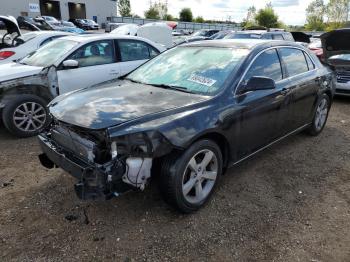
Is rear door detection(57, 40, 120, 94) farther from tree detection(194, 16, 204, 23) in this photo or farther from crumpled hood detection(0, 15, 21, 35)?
tree detection(194, 16, 204, 23)

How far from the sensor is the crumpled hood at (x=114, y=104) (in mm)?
2949

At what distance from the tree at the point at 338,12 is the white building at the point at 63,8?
36.9m

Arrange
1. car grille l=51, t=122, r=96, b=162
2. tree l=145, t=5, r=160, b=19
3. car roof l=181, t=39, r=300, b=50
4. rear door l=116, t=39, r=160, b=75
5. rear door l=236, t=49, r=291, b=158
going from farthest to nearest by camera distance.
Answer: tree l=145, t=5, r=160, b=19
rear door l=116, t=39, r=160, b=75
car roof l=181, t=39, r=300, b=50
rear door l=236, t=49, r=291, b=158
car grille l=51, t=122, r=96, b=162

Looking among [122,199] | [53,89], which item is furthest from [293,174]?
[53,89]

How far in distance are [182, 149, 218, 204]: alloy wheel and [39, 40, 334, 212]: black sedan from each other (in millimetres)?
10

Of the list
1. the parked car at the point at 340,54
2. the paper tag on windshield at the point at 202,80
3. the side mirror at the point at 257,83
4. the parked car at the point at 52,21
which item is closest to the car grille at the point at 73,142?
the paper tag on windshield at the point at 202,80

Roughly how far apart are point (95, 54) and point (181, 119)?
369cm

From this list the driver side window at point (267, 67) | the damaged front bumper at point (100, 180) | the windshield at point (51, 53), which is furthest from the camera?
the windshield at point (51, 53)

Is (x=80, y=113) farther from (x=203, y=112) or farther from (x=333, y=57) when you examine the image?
(x=333, y=57)

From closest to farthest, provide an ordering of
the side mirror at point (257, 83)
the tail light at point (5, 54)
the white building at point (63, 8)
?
1. the side mirror at point (257, 83)
2. the tail light at point (5, 54)
3. the white building at point (63, 8)

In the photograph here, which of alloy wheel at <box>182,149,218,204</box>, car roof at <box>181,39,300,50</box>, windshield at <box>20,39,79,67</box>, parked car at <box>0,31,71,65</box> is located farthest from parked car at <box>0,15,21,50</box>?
alloy wheel at <box>182,149,218,204</box>

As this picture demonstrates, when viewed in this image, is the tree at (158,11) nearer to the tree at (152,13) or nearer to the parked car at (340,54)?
the tree at (152,13)

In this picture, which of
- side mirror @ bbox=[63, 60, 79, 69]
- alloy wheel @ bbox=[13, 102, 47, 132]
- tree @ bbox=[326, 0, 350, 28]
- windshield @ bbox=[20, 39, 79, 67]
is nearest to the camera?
alloy wheel @ bbox=[13, 102, 47, 132]

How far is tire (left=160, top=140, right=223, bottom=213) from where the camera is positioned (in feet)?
9.80
